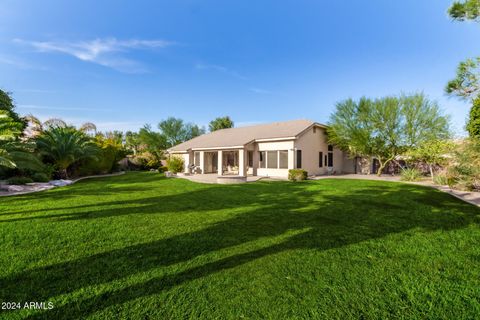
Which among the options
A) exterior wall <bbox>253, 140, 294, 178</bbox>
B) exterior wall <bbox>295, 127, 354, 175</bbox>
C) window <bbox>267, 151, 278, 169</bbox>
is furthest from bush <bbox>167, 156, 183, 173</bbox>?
exterior wall <bbox>295, 127, 354, 175</bbox>

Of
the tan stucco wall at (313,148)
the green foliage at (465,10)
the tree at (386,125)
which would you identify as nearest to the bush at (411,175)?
the tree at (386,125)

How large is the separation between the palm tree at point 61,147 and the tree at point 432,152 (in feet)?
106

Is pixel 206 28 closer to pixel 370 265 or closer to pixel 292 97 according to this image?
→ pixel 292 97

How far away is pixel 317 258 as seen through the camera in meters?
4.55

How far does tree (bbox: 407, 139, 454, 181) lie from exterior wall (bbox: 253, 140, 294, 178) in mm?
11973

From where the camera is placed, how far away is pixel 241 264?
4273 millimetres

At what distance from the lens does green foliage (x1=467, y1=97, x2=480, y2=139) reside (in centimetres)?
1881

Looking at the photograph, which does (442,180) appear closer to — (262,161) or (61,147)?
(262,161)

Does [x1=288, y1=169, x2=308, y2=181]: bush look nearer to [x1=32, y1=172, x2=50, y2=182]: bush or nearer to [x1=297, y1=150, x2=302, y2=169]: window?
[x1=297, y1=150, x2=302, y2=169]: window

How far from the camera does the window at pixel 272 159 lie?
2297 cm

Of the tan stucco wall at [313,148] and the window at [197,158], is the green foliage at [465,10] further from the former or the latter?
the window at [197,158]

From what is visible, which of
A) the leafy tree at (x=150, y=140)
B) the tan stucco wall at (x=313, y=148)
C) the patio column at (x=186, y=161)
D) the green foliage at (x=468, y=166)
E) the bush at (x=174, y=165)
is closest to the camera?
the green foliage at (x=468, y=166)

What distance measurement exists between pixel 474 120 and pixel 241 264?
25.6 m

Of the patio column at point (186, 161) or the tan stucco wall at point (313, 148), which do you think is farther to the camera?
the patio column at point (186, 161)
